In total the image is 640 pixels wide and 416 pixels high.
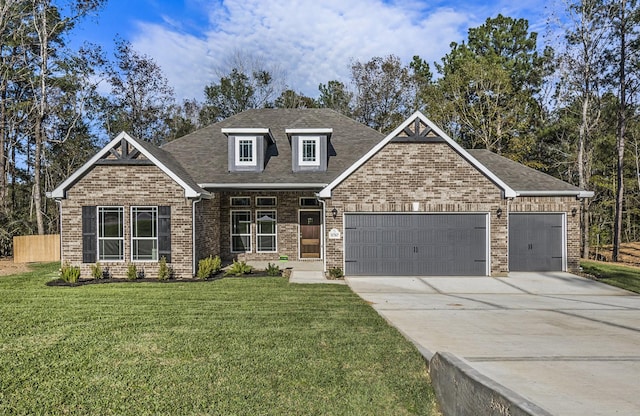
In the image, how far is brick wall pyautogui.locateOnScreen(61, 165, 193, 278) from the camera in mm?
12461

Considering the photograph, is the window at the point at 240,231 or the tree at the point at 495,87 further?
the tree at the point at 495,87

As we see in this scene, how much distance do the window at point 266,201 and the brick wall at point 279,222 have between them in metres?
0.13

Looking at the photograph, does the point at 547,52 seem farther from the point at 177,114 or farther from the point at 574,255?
the point at 177,114

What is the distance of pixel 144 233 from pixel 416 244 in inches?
367

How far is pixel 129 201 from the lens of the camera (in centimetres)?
1252

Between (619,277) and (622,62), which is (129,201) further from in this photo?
(622,62)

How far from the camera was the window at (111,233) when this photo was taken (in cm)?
1256

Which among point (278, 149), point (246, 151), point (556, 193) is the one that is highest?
point (278, 149)

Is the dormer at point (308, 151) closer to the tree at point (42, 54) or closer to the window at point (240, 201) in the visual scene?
the window at point (240, 201)

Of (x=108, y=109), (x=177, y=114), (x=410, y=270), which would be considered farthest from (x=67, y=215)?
(x=177, y=114)

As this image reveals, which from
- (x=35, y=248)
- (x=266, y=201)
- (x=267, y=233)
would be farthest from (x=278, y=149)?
(x=35, y=248)

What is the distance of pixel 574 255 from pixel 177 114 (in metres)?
32.9

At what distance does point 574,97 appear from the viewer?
72.4 feet

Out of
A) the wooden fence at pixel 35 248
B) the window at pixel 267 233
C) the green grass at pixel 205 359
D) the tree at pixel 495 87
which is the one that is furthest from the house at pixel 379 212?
the tree at pixel 495 87
